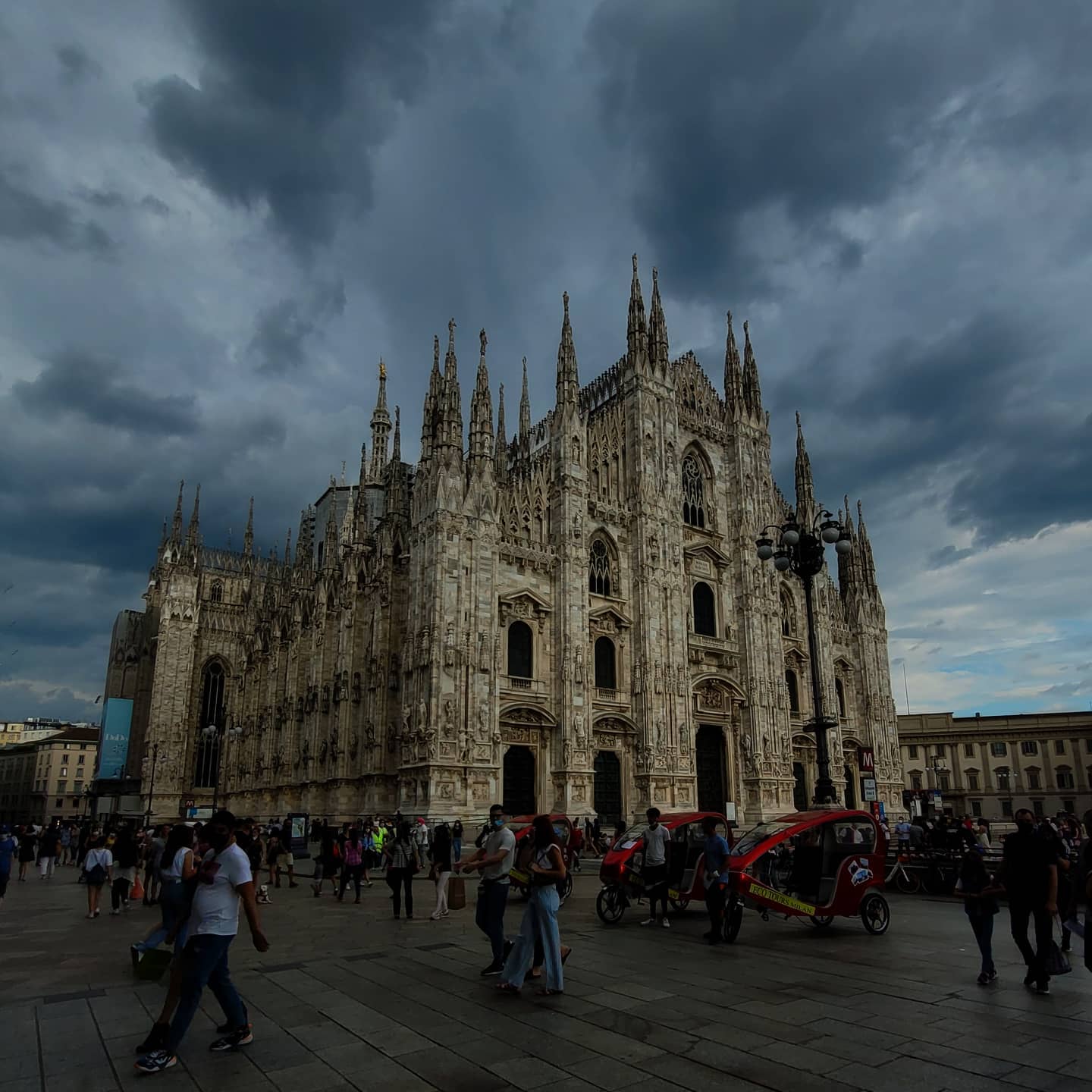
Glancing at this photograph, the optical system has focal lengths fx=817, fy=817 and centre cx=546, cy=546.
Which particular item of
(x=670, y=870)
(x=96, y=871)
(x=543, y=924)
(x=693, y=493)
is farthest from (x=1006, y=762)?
(x=543, y=924)

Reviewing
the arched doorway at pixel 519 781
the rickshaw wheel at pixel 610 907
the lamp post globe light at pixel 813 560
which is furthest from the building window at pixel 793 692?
the rickshaw wheel at pixel 610 907

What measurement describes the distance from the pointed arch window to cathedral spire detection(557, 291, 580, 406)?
127ft

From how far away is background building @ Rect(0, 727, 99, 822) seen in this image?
91812mm

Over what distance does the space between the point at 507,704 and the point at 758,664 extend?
1461 cm

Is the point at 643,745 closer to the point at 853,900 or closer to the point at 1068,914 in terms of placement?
A: the point at 853,900

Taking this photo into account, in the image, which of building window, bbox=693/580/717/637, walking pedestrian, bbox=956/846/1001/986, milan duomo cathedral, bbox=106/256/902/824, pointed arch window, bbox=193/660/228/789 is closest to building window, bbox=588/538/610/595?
milan duomo cathedral, bbox=106/256/902/824

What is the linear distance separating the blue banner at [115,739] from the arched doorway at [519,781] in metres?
38.5

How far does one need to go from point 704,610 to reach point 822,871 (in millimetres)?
29099

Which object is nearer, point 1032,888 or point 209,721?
point 1032,888

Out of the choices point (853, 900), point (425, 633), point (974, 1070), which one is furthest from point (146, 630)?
point (974, 1070)

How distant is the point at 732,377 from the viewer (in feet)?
147

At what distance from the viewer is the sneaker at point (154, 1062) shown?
5766 millimetres

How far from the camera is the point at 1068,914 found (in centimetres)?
775

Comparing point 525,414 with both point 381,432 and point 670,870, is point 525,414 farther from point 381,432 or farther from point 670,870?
point 670,870
